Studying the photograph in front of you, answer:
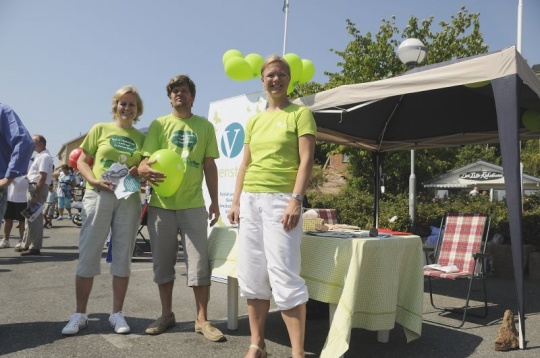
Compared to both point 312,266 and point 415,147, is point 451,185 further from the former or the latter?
point 312,266

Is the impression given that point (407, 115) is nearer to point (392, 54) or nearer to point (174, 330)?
point (174, 330)

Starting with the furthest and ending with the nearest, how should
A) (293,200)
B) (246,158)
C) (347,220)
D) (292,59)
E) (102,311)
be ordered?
(347,220) < (292,59) < (102,311) < (246,158) < (293,200)

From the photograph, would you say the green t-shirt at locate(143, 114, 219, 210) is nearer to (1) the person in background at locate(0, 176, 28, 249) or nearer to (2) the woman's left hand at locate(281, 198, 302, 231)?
(2) the woman's left hand at locate(281, 198, 302, 231)

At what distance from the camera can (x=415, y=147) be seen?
8188 mm

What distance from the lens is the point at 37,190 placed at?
6840mm

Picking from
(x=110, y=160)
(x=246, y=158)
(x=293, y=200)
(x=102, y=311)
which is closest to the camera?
(x=293, y=200)

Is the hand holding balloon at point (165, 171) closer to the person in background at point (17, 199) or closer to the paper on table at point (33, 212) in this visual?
the paper on table at point (33, 212)

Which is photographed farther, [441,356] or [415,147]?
[415,147]

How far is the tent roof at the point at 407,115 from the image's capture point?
471 cm

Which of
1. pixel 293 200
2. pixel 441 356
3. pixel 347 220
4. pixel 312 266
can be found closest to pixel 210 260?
pixel 312 266

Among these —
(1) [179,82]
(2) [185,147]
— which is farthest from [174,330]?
(1) [179,82]

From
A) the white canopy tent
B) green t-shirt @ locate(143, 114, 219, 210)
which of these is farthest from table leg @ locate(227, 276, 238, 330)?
the white canopy tent

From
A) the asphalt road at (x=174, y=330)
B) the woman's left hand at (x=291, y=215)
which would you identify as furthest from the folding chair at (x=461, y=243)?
the woman's left hand at (x=291, y=215)

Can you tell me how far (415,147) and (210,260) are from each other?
18.5 ft
